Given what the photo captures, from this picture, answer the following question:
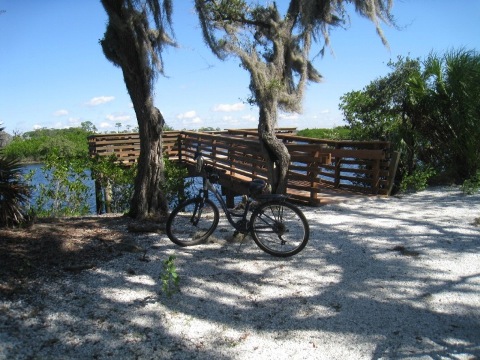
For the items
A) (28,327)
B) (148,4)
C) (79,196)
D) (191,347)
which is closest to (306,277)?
(191,347)

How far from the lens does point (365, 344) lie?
10.1ft

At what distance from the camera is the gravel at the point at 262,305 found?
9.79 feet

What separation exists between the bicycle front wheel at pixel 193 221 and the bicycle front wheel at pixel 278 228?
571 mm

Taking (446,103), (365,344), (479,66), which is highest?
(479,66)

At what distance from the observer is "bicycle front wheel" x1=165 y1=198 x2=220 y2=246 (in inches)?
200

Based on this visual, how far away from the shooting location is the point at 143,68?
5945 mm

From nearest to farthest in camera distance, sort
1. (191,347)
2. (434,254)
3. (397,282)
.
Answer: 1. (191,347)
2. (397,282)
3. (434,254)

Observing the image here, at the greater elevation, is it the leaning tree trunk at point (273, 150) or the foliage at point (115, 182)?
the leaning tree trunk at point (273, 150)

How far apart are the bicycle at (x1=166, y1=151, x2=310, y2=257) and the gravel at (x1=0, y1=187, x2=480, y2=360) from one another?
166 mm

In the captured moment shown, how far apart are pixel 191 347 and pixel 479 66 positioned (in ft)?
30.7

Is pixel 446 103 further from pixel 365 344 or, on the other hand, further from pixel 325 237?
pixel 365 344

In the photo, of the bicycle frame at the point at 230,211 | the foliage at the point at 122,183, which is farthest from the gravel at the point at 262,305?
the foliage at the point at 122,183

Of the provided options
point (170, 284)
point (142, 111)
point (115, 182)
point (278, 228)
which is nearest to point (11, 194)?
point (142, 111)

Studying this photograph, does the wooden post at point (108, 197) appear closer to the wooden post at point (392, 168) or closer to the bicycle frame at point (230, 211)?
the bicycle frame at point (230, 211)
